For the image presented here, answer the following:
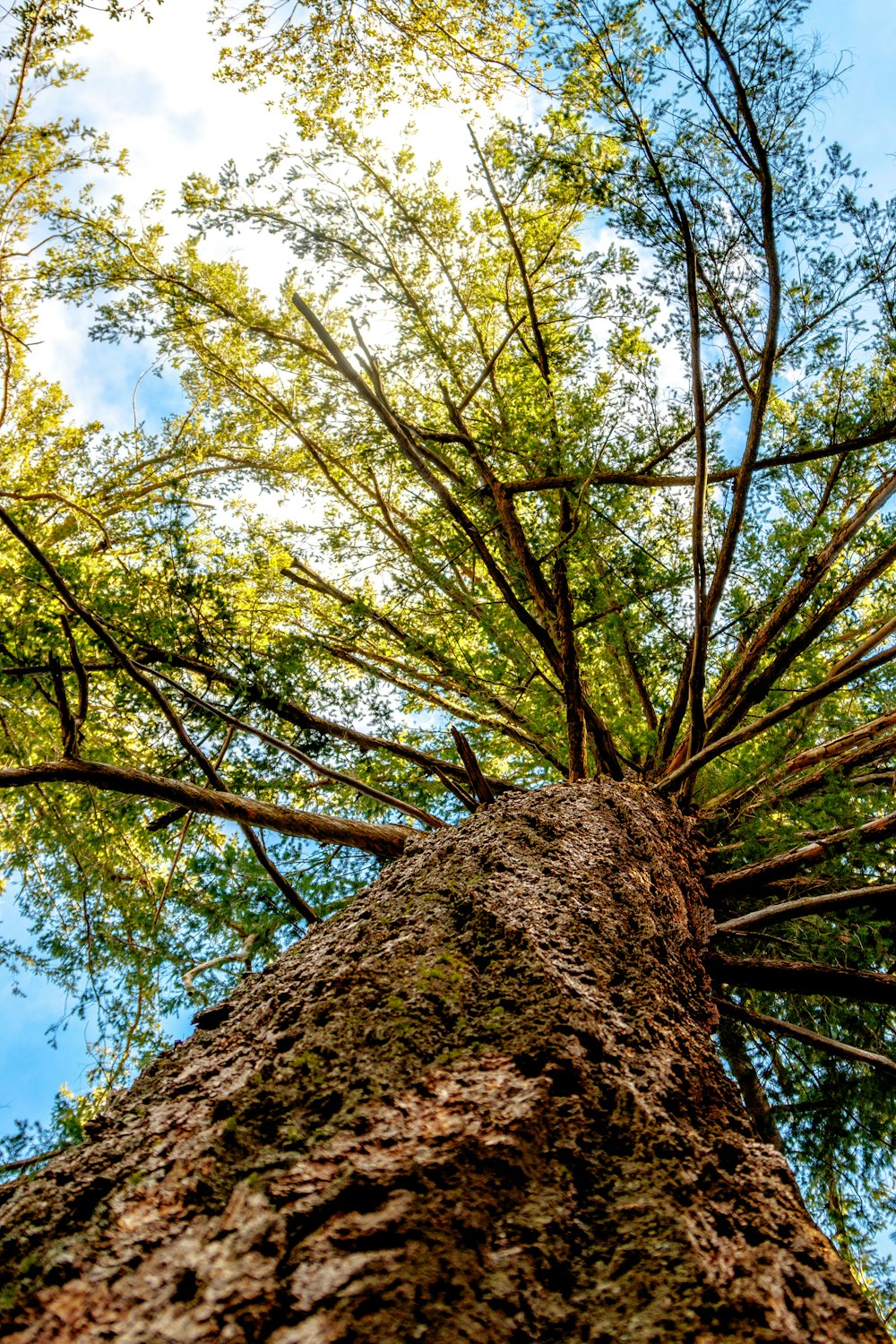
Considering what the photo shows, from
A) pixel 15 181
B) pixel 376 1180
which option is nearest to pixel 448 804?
pixel 376 1180

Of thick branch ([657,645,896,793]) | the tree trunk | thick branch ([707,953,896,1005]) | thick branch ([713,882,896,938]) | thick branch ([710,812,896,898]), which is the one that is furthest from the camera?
thick branch ([657,645,896,793])

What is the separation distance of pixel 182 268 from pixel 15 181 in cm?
171

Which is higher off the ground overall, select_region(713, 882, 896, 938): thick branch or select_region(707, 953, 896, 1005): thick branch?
select_region(713, 882, 896, 938): thick branch

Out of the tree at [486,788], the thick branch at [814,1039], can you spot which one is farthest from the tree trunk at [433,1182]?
the thick branch at [814,1039]

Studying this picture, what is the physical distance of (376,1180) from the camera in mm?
756

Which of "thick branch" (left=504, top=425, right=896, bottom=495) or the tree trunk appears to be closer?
the tree trunk

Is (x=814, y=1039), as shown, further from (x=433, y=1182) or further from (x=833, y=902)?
(x=433, y=1182)

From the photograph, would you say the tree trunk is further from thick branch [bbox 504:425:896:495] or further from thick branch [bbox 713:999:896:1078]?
thick branch [bbox 504:425:896:495]

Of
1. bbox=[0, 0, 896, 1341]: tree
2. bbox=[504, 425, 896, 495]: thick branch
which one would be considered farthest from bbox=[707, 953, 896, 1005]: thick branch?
bbox=[504, 425, 896, 495]: thick branch

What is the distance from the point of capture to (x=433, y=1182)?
763 millimetres

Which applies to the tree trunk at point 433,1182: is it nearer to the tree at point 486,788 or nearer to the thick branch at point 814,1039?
the tree at point 486,788

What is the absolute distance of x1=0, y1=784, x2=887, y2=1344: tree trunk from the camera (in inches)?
25.4

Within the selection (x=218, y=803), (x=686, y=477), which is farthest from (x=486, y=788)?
(x=686, y=477)

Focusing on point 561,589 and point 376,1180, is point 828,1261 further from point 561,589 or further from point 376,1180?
point 561,589
